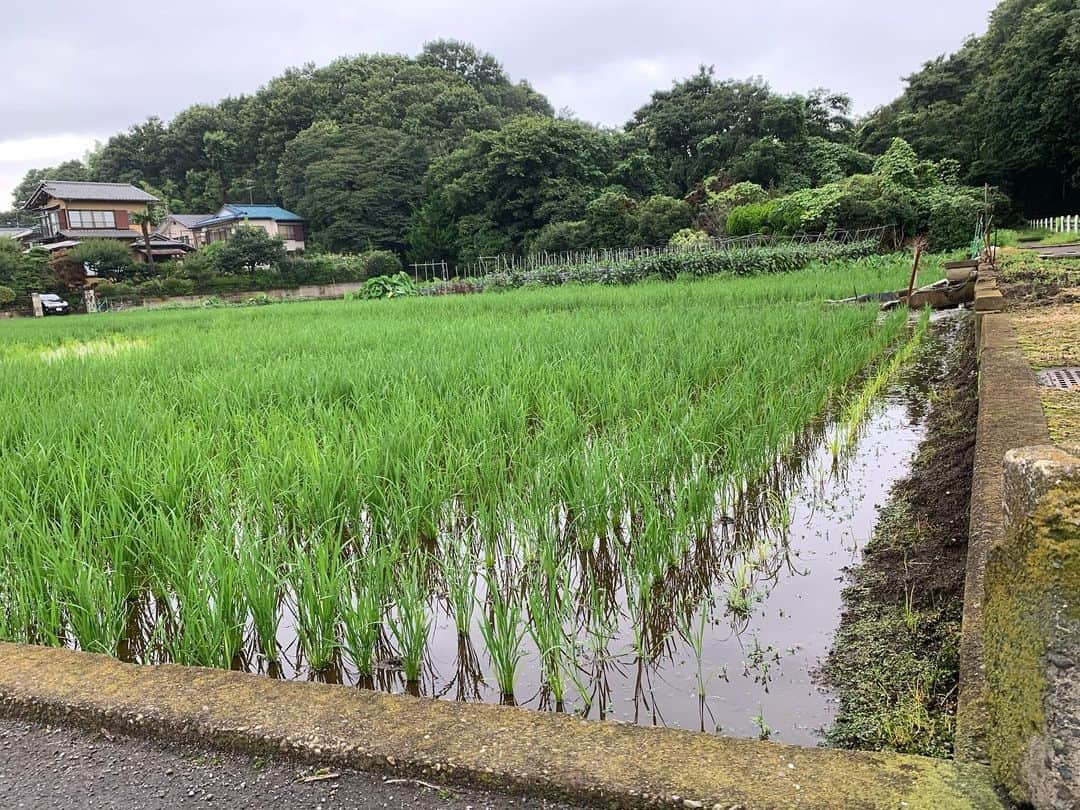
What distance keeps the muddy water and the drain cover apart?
107 centimetres

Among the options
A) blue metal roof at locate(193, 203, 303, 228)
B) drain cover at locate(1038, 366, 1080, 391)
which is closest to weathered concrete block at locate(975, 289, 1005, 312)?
drain cover at locate(1038, 366, 1080, 391)

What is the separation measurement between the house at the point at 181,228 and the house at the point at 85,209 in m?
3.37

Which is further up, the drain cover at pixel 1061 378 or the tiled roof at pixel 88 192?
the tiled roof at pixel 88 192

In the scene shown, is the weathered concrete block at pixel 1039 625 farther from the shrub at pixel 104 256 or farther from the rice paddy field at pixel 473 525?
the shrub at pixel 104 256

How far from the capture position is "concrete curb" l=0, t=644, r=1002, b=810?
38.8 inches

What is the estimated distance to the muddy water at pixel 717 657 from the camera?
5.33ft

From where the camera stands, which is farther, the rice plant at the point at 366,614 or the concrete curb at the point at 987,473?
the rice plant at the point at 366,614

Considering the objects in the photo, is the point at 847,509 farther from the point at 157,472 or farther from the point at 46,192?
the point at 46,192

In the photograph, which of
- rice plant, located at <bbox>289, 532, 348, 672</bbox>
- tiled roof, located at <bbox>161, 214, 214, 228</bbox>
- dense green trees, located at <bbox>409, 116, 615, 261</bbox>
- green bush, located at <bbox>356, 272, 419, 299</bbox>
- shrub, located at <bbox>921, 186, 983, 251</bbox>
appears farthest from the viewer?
tiled roof, located at <bbox>161, 214, 214, 228</bbox>

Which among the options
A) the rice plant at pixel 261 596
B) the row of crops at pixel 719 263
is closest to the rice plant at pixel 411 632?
the rice plant at pixel 261 596

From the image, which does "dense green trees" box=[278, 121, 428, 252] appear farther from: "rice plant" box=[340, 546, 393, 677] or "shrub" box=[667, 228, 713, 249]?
"rice plant" box=[340, 546, 393, 677]

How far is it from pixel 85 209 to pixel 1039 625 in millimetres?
36393

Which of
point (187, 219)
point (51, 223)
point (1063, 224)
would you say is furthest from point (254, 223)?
point (1063, 224)

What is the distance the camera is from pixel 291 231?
35.7 meters
